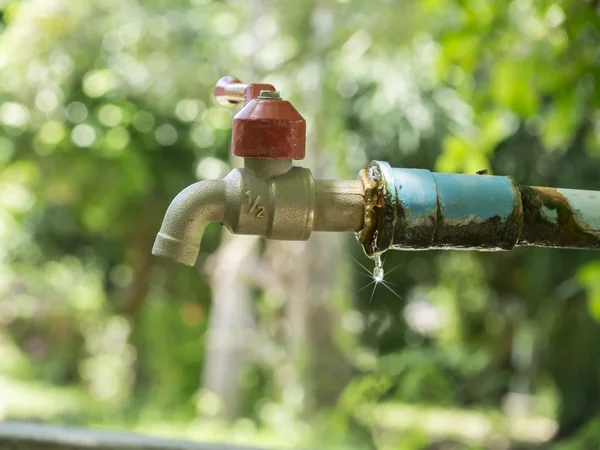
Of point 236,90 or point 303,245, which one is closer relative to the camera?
point 236,90

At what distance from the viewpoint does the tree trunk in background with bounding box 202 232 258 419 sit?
5.98 meters

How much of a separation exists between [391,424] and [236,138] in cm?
448

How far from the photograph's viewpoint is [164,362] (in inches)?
272

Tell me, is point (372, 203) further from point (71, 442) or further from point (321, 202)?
point (71, 442)

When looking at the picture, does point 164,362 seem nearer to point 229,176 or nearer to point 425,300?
point 425,300

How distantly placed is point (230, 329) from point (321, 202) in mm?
5070

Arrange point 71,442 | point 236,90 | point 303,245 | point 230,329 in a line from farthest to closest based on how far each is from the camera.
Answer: point 230,329 → point 303,245 → point 71,442 → point 236,90

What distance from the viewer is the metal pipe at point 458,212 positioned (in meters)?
1.06

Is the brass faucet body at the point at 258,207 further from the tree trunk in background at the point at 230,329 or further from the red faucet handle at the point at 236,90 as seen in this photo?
the tree trunk in background at the point at 230,329

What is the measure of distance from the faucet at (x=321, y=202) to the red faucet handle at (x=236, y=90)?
0.07 metres

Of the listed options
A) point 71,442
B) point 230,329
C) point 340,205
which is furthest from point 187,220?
point 230,329

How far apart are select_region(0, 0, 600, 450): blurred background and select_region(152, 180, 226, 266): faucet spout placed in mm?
2836

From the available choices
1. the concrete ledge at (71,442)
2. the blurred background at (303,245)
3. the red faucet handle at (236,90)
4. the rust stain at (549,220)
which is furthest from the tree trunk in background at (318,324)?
the rust stain at (549,220)

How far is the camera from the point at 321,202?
1095 mm
